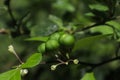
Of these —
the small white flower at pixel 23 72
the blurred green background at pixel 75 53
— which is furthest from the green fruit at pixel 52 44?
the blurred green background at pixel 75 53

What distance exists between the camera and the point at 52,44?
1330 mm

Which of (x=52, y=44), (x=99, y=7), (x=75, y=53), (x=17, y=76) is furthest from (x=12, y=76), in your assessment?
(x=75, y=53)

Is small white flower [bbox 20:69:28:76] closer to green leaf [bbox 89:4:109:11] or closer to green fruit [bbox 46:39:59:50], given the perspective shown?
green fruit [bbox 46:39:59:50]

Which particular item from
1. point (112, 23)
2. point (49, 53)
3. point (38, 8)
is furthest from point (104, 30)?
point (38, 8)

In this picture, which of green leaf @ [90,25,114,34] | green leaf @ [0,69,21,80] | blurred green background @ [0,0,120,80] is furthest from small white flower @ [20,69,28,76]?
blurred green background @ [0,0,120,80]

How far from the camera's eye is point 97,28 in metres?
1.83

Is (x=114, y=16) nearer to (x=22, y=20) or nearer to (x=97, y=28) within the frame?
(x=97, y=28)

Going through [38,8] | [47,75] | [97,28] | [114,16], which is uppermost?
[114,16]

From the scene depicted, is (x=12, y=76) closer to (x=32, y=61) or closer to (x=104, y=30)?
(x=32, y=61)

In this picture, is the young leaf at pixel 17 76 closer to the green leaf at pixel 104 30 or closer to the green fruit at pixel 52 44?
the green fruit at pixel 52 44

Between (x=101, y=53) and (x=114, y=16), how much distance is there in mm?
849

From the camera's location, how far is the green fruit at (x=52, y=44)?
1332 mm

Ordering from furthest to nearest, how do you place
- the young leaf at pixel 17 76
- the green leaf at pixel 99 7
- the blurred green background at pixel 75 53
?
1. the blurred green background at pixel 75 53
2. the green leaf at pixel 99 7
3. the young leaf at pixel 17 76

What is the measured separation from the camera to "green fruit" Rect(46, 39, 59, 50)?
1332mm
